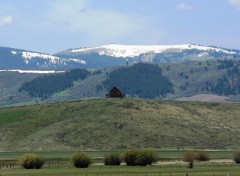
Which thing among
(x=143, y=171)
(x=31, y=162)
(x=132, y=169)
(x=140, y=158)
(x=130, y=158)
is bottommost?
(x=31, y=162)

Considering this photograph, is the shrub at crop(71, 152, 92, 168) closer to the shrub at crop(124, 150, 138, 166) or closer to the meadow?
the meadow

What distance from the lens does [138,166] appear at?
13012cm

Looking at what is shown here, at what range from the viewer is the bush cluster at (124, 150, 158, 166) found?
13238cm

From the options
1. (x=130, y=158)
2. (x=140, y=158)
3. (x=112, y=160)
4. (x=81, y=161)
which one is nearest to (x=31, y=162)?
(x=81, y=161)

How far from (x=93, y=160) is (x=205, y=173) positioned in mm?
35629

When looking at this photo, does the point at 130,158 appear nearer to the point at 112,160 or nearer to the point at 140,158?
the point at 140,158

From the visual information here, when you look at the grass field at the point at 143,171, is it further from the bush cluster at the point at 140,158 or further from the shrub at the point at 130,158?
the shrub at the point at 130,158

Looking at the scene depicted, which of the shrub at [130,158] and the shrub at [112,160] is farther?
the shrub at [112,160]

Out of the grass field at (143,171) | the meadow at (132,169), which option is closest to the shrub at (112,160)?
the meadow at (132,169)

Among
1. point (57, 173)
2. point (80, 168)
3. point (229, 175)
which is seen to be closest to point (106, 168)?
point (80, 168)

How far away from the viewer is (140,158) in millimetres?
132875

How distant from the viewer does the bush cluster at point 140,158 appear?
132375 millimetres

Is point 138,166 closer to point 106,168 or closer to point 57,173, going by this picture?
point 106,168

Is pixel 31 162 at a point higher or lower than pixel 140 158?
lower
